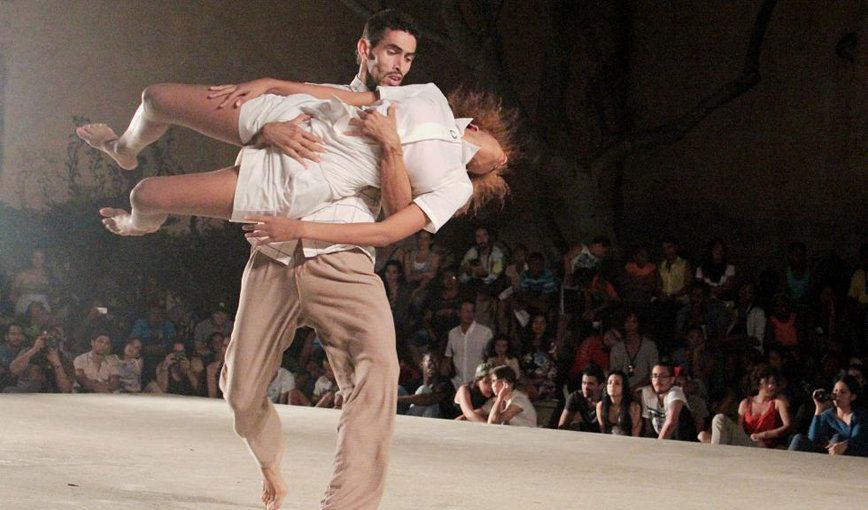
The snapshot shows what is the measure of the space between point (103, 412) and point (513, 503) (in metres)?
2.87

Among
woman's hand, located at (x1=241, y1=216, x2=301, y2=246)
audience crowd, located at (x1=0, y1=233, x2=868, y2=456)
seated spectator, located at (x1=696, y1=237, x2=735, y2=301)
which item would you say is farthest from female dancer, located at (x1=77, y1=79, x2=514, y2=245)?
seated spectator, located at (x1=696, y1=237, x2=735, y2=301)

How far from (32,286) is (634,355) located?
414 centimetres

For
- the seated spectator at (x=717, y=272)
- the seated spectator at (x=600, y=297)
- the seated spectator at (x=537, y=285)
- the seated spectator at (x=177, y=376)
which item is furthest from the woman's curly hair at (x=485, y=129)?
the seated spectator at (x=177, y=376)

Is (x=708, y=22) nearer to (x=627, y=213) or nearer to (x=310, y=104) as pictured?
(x=627, y=213)

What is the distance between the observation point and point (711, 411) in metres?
6.48

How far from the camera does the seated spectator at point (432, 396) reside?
697 cm

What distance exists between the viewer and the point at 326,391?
7379 millimetres

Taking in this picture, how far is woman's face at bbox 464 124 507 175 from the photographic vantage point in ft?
10.0

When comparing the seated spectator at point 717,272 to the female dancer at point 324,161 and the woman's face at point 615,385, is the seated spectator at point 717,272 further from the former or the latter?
the female dancer at point 324,161

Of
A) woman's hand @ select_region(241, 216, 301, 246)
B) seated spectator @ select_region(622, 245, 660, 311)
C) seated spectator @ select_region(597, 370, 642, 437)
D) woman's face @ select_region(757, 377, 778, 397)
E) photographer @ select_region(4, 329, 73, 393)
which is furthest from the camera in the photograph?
photographer @ select_region(4, 329, 73, 393)

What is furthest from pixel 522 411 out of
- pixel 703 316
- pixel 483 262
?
pixel 483 262

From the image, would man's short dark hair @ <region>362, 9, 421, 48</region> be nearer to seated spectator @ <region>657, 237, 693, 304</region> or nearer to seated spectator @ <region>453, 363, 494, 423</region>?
seated spectator @ <region>453, 363, 494, 423</region>

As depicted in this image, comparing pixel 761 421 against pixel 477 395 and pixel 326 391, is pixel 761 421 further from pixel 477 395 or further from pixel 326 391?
pixel 326 391

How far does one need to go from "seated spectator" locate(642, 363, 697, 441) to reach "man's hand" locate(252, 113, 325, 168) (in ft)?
11.4
